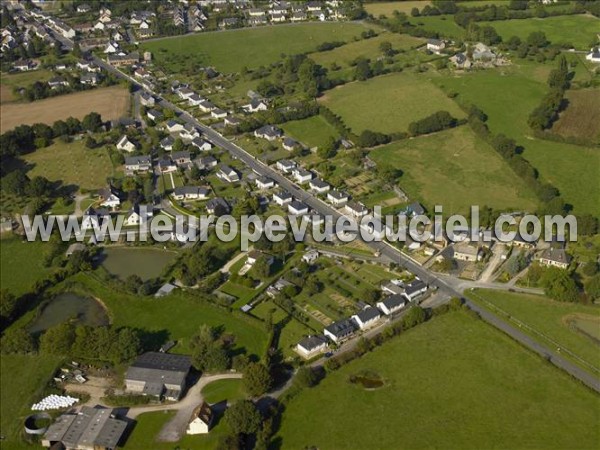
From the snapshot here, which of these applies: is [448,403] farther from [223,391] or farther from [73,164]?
[73,164]

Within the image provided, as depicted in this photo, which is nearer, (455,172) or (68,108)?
(455,172)

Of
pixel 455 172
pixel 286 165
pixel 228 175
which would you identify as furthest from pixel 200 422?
pixel 455 172

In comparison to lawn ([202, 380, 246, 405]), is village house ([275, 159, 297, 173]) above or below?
above

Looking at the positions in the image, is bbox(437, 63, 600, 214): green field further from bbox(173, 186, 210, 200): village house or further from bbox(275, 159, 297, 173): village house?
bbox(173, 186, 210, 200): village house

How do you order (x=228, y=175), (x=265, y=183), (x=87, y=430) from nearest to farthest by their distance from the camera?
1. (x=87, y=430)
2. (x=265, y=183)
3. (x=228, y=175)

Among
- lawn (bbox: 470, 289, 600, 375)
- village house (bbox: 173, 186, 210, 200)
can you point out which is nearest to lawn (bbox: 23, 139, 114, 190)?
village house (bbox: 173, 186, 210, 200)
